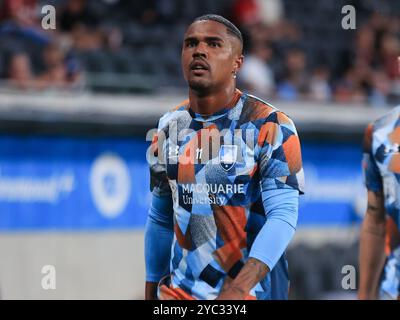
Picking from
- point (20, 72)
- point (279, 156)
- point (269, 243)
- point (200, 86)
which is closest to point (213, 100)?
point (200, 86)

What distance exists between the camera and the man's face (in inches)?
231

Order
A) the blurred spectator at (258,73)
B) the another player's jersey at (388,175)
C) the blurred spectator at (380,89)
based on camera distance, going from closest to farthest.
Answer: the another player's jersey at (388,175)
the blurred spectator at (258,73)
the blurred spectator at (380,89)

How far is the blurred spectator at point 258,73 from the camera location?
1377 cm

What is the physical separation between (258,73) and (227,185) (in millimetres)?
8262

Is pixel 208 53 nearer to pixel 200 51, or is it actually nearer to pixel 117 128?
pixel 200 51

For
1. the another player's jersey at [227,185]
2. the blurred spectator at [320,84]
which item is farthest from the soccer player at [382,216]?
the blurred spectator at [320,84]

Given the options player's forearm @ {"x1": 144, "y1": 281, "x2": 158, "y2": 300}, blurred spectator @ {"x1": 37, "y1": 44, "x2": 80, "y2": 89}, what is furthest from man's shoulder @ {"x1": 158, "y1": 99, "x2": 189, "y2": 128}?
blurred spectator @ {"x1": 37, "y1": 44, "x2": 80, "y2": 89}

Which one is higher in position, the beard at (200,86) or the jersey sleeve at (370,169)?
the beard at (200,86)

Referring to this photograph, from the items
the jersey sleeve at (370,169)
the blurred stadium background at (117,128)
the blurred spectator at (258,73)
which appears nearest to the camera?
the jersey sleeve at (370,169)

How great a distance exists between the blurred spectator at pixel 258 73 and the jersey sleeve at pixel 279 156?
7423 millimetres

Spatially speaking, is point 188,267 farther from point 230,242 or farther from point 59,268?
point 59,268

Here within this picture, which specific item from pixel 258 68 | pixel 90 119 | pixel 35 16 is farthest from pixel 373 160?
pixel 258 68

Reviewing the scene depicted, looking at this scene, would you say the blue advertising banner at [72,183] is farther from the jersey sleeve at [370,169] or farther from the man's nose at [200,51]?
the man's nose at [200,51]

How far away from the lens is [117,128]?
1208 centimetres
